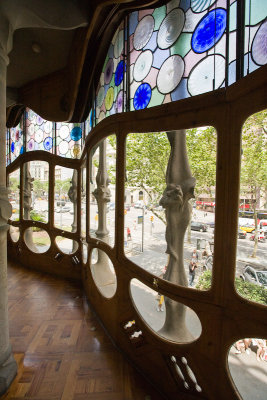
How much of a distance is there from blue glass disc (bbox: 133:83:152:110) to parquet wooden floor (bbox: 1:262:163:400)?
2271 mm

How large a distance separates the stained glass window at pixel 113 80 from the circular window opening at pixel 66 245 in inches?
93.0

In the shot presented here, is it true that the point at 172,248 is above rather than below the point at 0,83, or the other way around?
below

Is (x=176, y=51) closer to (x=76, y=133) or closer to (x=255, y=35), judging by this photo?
(x=255, y=35)

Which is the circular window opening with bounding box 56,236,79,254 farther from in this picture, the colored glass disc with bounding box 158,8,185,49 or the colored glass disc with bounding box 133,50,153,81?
the colored glass disc with bounding box 158,8,185,49

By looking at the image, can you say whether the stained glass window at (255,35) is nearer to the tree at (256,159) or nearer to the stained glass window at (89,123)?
the tree at (256,159)

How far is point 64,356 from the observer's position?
2084mm

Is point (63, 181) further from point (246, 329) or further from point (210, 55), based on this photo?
point (246, 329)

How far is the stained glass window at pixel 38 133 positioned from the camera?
169 inches

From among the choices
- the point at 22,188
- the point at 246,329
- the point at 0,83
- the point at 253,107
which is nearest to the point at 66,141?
the point at 22,188

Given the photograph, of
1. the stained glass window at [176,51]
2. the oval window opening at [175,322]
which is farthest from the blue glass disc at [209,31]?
the oval window opening at [175,322]

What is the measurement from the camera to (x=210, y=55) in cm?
130

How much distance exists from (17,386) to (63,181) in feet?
10.3

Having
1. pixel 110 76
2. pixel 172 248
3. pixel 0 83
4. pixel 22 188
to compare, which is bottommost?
pixel 172 248

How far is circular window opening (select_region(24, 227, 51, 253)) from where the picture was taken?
4.51m
